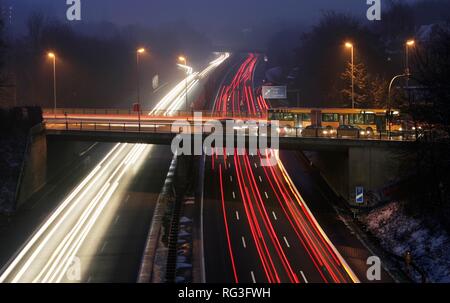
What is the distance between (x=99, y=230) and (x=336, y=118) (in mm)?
22781

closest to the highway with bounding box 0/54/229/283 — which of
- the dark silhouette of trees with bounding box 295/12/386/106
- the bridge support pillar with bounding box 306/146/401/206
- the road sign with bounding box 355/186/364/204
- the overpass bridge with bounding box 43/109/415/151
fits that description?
the overpass bridge with bounding box 43/109/415/151

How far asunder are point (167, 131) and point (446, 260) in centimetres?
2148

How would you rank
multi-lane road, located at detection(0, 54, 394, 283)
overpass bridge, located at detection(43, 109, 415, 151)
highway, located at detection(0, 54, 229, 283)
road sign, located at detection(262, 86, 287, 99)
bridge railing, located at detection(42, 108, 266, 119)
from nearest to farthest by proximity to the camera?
A: multi-lane road, located at detection(0, 54, 394, 283), highway, located at detection(0, 54, 229, 283), overpass bridge, located at detection(43, 109, 415, 151), bridge railing, located at detection(42, 108, 266, 119), road sign, located at detection(262, 86, 287, 99)

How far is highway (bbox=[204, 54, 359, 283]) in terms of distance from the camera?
25078mm

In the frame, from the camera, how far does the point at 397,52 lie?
97250 millimetres

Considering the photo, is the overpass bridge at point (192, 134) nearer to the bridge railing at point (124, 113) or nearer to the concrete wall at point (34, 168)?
the concrete wall at point (34, 168)

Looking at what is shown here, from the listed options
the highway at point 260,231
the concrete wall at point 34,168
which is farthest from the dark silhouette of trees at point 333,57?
the concrete wall at point 34,168

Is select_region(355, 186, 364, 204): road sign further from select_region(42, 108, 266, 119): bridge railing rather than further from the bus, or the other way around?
select_region(42, 108, 266, 119): bridge railing

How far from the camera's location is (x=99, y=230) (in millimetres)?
31781

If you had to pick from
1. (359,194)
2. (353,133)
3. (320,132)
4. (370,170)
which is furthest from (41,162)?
(370,170)

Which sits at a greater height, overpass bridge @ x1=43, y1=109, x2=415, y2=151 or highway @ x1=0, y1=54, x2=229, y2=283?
overpass bridge @ x1=43, y1=109, x2=415, y2=151

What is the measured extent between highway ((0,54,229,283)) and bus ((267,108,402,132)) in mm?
10884

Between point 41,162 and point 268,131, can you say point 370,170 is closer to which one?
point 268,131
